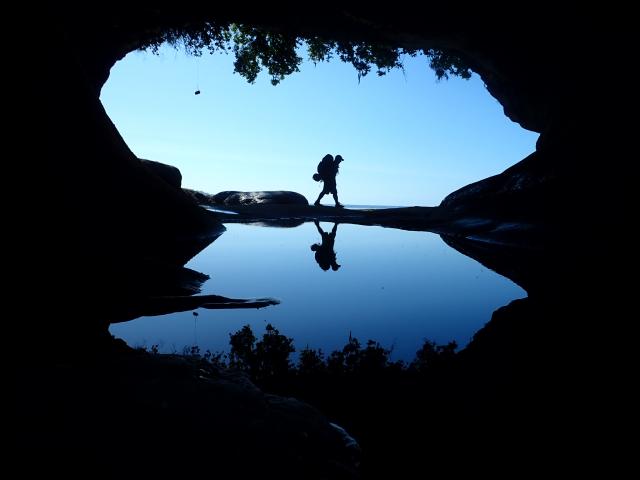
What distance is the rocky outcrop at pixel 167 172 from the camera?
15.6 meters

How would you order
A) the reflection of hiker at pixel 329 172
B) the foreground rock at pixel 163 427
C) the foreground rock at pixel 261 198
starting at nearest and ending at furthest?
the foreground rock at pixel 163 427, the reflection of hiker at pixel 329 172, the foreground rock at pixel 261 198

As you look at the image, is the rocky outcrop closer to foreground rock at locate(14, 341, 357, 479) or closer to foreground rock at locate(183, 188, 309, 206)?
foreground rock at locate(183, 188, 309, 206)

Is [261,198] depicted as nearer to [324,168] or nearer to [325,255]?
[324,168]

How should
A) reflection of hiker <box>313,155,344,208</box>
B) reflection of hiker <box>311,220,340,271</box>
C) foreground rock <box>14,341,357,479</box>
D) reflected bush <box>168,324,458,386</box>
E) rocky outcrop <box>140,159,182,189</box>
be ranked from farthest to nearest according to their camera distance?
reflection of hiker <box>313,155,344,208</box>, rocky outcrop <box>140,159,182,189</box>, reflection of hiker <box>311,220,340,271</box>, reflected bush <box>168,324,458,386</box>, foreground rock <box>14,341,357,479</box>

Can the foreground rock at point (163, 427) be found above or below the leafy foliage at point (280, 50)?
below

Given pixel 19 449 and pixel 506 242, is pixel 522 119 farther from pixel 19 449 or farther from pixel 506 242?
pixel 19 449

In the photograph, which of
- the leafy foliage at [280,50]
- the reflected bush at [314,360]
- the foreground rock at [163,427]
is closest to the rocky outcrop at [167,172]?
the leafy foliage at [280,50]

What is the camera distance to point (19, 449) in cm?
115

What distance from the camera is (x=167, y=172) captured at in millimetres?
16000

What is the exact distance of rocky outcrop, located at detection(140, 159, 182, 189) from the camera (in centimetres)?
1557

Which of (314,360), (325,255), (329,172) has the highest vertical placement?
(329,172)

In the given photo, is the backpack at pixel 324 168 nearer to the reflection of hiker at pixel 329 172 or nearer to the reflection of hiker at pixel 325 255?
the reflection of hiker at pixel 329 172

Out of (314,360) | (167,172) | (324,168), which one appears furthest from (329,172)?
(314,360)

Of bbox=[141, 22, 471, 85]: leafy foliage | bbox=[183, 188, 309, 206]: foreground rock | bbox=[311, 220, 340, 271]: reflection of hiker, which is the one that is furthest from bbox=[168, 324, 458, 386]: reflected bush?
bbox=[183, 188, 309, 206]: foreground rock
